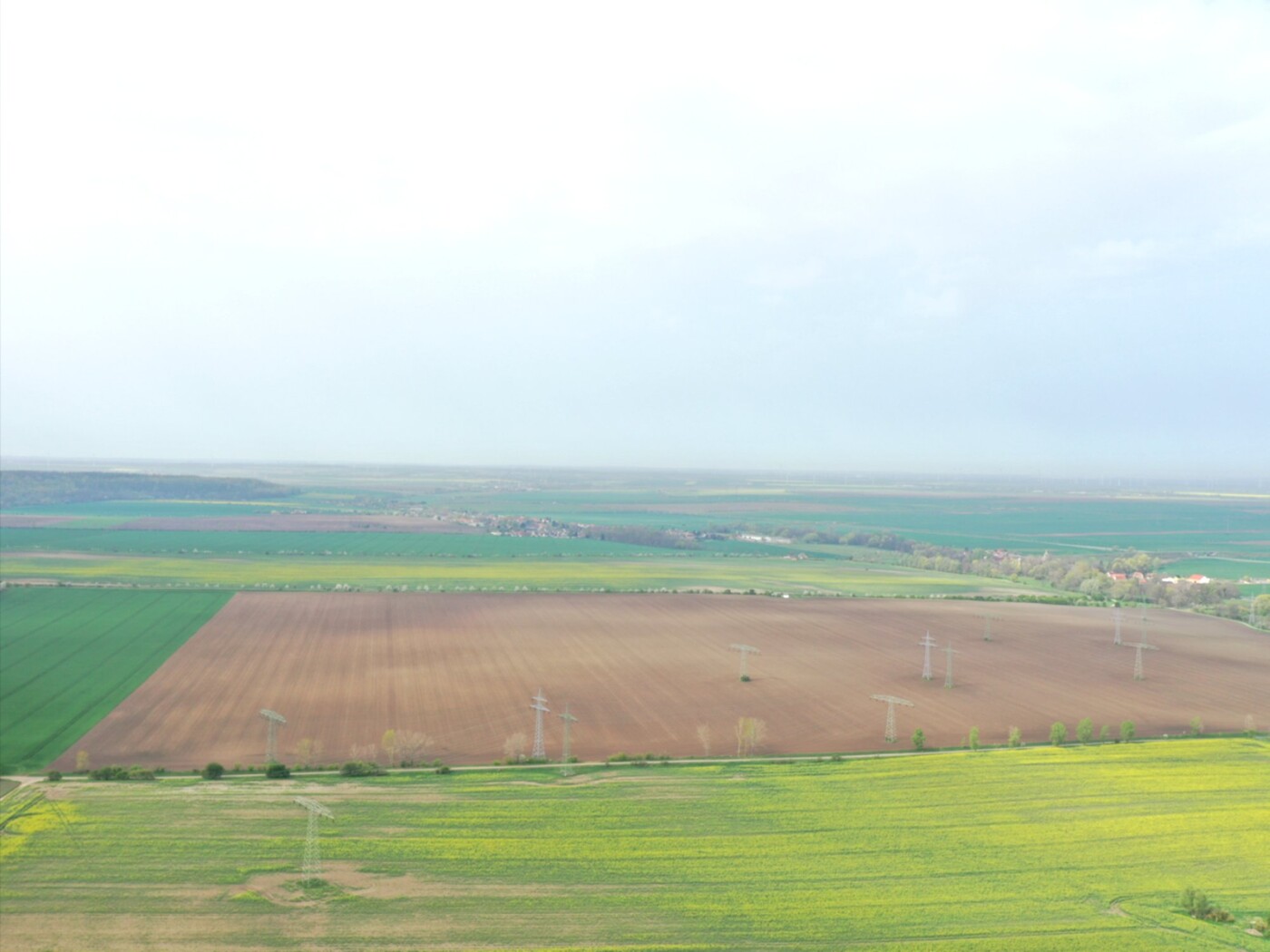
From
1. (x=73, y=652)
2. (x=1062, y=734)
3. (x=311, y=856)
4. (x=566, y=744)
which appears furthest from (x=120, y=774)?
(x=1062, y=734)

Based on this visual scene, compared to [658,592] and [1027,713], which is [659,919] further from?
[658,592]

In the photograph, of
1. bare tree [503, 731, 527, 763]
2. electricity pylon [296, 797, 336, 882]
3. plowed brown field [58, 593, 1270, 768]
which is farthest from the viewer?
plowed brown field [58, 593, 1270, 768]

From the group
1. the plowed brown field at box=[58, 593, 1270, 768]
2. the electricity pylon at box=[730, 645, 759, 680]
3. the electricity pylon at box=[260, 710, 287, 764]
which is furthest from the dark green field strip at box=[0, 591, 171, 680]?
the electricity pylon at box=[730, 645, 759, 680]

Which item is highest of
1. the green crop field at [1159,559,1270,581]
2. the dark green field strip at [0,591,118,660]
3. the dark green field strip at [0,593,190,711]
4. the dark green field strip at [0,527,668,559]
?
the green crop field at [1159,559,1270,581]

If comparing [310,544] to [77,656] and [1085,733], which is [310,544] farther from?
[1085,733]

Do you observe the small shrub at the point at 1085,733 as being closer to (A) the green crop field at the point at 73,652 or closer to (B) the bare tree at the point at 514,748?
(B) the bare tree at the point at 514,748

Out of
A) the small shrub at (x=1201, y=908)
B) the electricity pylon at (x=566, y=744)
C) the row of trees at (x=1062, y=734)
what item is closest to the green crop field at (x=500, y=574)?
the electricity pylon at (x=566, y=744)

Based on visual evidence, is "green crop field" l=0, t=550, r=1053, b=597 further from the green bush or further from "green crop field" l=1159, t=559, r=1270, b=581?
the green bush
